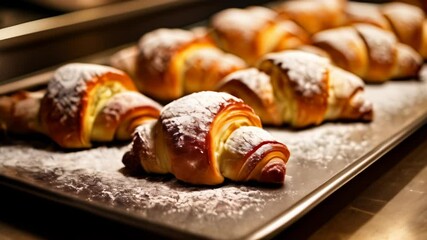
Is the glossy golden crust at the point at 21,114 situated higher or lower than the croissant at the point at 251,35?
lower

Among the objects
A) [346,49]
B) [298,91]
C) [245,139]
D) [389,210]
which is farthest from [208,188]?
[346,49]

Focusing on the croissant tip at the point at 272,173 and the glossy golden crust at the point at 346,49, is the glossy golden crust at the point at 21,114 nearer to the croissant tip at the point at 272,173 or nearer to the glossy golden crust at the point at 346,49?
the croissant tip at the point at 272,173

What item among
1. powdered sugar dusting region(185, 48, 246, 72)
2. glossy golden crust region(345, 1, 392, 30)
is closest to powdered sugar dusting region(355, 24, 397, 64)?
glossy golden crust region(345, 1, 392, 30)

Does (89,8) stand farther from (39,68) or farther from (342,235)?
(342,235)

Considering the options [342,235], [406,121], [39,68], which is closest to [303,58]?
[406,121]

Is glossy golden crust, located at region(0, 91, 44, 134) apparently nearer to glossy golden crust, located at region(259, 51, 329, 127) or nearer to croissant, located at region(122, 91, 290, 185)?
croissant, located at region(122, 91, 290, 185)

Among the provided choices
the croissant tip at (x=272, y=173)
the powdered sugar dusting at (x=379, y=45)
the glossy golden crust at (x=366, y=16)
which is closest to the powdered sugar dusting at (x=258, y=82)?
the croissant tip at (x=272, y=173)
